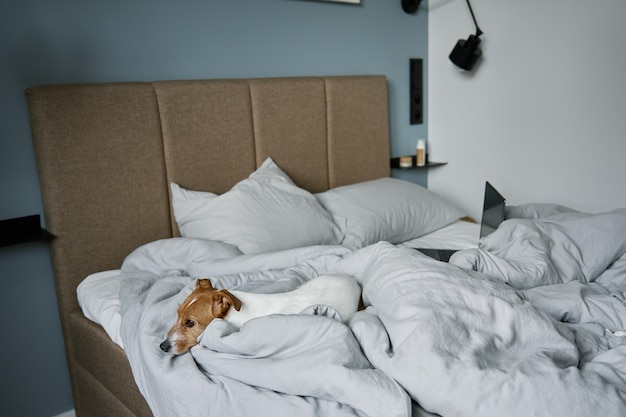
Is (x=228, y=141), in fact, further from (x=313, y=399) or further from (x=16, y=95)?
(x=313, y=399)

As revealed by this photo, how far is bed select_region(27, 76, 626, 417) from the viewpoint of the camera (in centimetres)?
111

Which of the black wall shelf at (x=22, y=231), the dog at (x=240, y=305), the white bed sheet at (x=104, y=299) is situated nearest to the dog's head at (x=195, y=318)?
the dog at (x=240, y=305)

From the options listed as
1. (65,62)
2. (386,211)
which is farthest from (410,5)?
(65,62)

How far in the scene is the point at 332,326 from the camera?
Answer: 4.01 ft

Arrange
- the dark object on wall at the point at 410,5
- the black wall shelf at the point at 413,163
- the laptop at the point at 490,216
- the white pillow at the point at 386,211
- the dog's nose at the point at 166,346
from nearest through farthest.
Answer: the dog's nose at the point at 166,346 → the laptop at the point at 490,216 → the white pillow at the point at 386,211 → the dark object on wall at the point at 410,5 → the black wall shelf at the point at 413,163

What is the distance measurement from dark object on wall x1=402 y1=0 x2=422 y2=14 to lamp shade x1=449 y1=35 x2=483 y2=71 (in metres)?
0.33

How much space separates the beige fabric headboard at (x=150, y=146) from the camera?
195cm

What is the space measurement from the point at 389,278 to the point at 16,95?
1454mm

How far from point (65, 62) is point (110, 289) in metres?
0.84

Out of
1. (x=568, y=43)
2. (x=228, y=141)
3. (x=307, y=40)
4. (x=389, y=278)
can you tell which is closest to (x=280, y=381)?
(x=389, y=278)

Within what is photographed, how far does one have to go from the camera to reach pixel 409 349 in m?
1.12

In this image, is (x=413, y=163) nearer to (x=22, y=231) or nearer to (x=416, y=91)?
(x=416, y=91)

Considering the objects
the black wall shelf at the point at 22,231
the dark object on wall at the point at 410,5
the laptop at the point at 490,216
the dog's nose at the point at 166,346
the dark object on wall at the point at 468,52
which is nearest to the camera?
the dog's nose at the point at 166,346

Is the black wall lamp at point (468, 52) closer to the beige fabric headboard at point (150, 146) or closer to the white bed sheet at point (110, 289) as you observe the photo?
the beige fabric headboard at point (150, 146)
